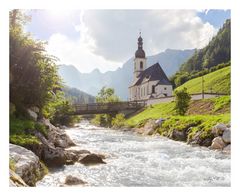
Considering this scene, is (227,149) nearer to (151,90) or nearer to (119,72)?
(151,90)

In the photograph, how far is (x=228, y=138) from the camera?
10.7 meters

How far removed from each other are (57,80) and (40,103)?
846 millimetres

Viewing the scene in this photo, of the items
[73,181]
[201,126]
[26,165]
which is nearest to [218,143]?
[201,126]

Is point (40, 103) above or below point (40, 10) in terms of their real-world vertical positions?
below

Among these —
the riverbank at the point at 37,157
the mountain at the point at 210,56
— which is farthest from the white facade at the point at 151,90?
the riverbank at the point at 37,157

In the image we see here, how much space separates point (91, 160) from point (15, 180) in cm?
315

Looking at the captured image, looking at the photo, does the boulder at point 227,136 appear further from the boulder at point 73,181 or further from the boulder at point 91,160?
the boulder at point 73,181

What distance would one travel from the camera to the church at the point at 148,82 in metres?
37.6
